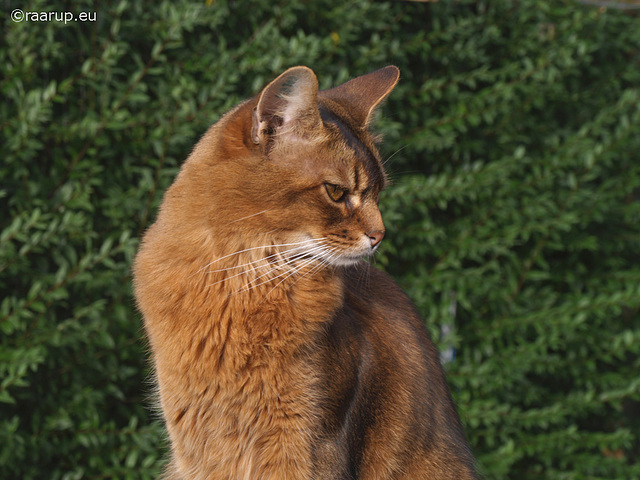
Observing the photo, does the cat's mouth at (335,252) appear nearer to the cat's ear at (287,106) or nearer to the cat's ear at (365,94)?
the cat's ear at (287,106)

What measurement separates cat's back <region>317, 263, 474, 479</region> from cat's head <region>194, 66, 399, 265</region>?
0.93ft

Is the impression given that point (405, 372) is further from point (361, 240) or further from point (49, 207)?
point (49, 207)

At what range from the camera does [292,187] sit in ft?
6.56

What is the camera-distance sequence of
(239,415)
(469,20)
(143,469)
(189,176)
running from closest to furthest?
1. (239,415)
2. (189,176)
3. (143,469)
4. (469,20)

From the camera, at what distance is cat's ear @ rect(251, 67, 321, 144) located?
186 cm

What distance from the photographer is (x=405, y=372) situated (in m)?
2.23

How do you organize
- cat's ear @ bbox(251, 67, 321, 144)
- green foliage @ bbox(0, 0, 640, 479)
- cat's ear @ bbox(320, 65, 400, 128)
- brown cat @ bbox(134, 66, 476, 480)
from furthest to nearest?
green foliage @ bbox(0, 0, 640, 479) < cat's ear @ bbox(320, 65, 400, 128) < brown cat @ bbox(134, 66, 476, 480) < cat's ear @ bbox(251, 67, 321, 144)

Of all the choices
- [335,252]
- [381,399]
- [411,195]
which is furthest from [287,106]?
[411,195]

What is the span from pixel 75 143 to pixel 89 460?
151 cm

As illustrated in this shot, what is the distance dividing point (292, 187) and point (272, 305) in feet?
1.19

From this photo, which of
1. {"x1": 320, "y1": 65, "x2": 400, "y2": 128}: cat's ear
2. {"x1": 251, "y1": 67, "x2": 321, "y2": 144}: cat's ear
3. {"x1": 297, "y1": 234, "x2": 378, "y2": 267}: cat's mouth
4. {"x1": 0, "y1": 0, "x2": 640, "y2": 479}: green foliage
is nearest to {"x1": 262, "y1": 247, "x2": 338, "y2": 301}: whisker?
{"x1": 297, "y1": 234, "x2": 378, "y2": 267}: cat's mouth

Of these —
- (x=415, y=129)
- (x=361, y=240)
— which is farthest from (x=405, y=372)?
(x=415, y=129)

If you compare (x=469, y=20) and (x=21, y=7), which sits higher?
(x=21, y=7)

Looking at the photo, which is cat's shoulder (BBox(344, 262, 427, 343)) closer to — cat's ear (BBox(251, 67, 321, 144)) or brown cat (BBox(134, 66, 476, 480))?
brown cat (BBox(134, 66, 476, 480))
